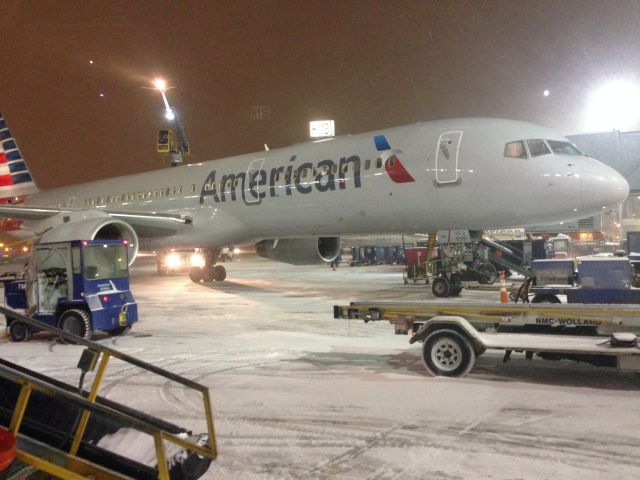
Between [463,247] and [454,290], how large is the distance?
4.33ft

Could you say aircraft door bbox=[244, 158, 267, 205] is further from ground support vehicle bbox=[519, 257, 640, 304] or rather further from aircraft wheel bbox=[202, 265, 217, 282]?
ground support vehicle bbox=[519, 257, 640, 304]

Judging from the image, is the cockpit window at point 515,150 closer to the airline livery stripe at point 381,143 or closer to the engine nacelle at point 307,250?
the airline livery stripe at point 381,143

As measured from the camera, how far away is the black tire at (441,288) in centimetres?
1327

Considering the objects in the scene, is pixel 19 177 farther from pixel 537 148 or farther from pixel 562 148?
pixel 562 148

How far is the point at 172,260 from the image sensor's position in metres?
28.6

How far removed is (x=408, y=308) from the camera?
21.5 feet

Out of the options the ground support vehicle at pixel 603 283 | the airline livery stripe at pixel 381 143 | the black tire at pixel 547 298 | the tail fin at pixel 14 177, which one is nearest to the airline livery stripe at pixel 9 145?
the tail fin at pixel 14 177

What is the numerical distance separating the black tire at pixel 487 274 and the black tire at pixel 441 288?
3.37 meters

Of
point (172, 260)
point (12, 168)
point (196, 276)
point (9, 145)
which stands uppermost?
point (9, 145)

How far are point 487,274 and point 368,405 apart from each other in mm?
12900

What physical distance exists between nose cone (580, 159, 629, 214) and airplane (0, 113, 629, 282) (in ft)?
0.07

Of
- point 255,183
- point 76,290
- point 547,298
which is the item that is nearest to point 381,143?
point 255,183

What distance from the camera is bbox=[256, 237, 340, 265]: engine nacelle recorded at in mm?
15266

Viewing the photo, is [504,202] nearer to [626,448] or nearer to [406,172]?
[406,172]
